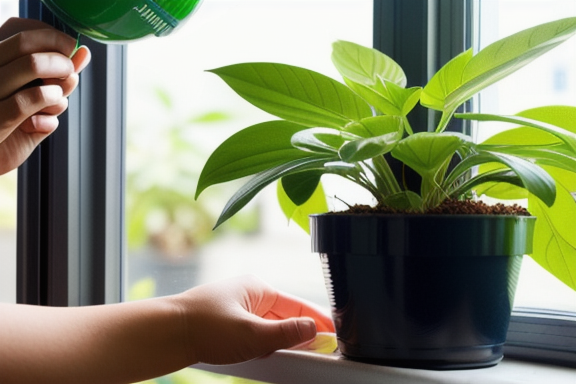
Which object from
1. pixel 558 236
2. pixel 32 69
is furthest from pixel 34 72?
pixel 558 236

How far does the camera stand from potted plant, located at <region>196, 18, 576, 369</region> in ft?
2.26

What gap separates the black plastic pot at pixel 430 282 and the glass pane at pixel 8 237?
911 mm

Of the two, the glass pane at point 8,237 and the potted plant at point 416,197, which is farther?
the glass pane at point 8,237

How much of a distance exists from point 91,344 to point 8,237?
2.24ft

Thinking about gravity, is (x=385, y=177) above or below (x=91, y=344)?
above

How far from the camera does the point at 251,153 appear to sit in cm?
→ 79

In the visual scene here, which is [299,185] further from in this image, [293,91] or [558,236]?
[558,236]

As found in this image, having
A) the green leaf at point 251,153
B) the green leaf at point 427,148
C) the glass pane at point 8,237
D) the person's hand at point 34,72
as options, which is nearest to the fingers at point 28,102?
the person's hand at point 34,72

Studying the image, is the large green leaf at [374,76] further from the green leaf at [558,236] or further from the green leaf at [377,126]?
the green leaf at [558,236]

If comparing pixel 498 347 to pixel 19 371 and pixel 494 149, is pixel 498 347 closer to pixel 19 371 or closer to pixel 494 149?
pixel 494 149

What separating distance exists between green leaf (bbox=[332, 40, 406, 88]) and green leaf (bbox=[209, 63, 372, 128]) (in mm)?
23

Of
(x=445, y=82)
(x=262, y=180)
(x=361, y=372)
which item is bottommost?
(x=361, y=372)

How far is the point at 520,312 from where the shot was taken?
928mm

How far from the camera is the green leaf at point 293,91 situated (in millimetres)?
754
